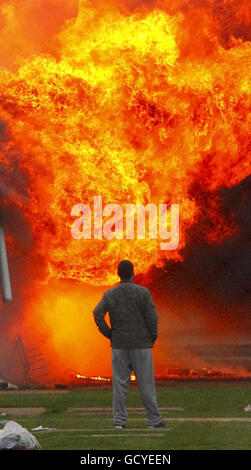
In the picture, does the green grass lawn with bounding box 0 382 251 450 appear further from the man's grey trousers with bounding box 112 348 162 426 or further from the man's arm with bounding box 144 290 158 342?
the man's arm with bounding box 144 290 158 342

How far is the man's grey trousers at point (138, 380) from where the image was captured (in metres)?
11.8

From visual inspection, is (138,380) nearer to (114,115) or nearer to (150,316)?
(150,316)

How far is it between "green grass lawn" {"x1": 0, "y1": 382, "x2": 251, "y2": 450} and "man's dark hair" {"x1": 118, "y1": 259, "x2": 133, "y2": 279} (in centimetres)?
179

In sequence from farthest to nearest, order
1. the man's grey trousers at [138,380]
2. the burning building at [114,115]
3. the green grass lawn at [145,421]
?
the burning building at [114,115]
the man's grey trousers at [138,380]
the green grass lawn at [145,421]

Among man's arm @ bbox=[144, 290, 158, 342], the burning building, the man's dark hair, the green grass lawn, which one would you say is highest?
the burning building

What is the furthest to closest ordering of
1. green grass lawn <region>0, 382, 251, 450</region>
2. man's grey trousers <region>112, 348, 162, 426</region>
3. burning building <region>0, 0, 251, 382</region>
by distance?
burning building <region>0, 0, 251, 382</region> → man's grey trousers <region>112, 348, 162, 426</region> → green grass lawn <region>0, 382, 251, 450</region>

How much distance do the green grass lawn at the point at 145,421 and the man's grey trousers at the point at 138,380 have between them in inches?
7.8

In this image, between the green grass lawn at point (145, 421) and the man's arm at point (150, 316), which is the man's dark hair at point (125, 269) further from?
the green grass lawn at point (145, 421)

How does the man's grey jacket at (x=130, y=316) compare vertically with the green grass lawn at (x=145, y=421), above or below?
above

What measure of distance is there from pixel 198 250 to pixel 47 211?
4.08 metres

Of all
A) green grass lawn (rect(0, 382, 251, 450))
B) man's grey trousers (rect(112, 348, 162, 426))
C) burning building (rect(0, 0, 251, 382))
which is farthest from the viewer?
burning building (rect(0, 0, 251, 382))

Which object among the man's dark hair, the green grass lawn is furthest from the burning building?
the man's dark hair

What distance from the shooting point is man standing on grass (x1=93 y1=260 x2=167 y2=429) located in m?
11.8

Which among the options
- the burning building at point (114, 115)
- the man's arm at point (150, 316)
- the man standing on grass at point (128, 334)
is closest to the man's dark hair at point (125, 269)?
the man standing on grass at point (128, 334)
